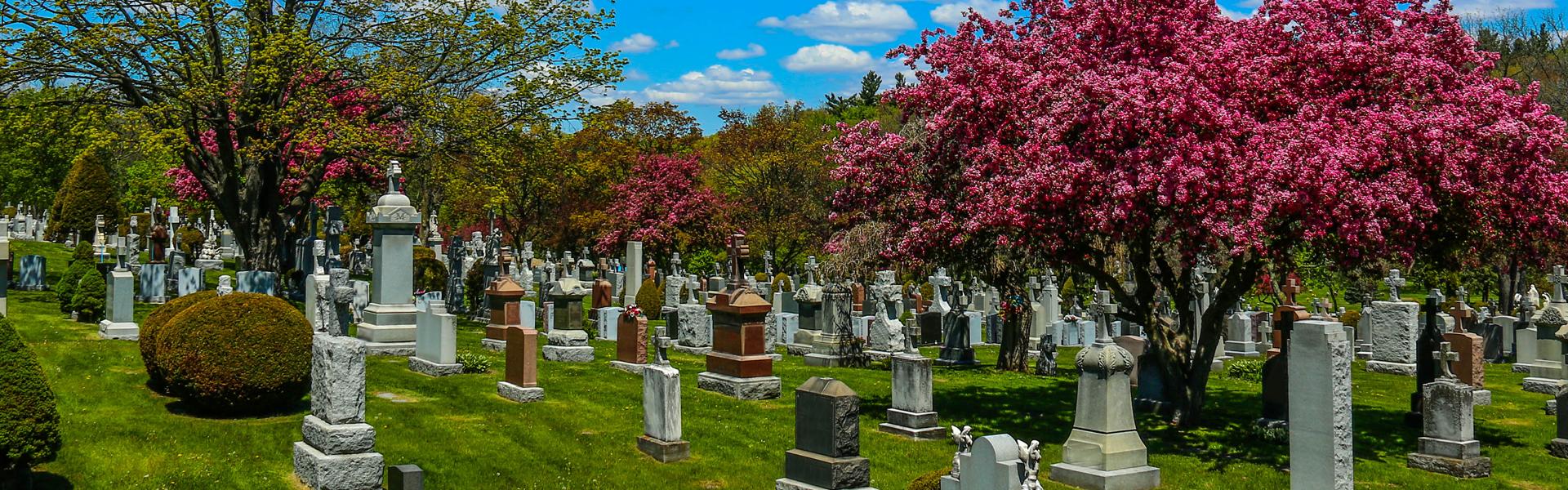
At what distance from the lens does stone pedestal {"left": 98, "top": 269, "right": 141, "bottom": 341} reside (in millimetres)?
16953

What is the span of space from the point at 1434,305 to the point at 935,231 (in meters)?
6.92

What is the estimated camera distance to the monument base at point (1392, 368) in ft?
70.8

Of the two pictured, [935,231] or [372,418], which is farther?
[935,231]

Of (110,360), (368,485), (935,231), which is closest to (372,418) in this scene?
(368,485)

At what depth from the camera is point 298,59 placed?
71.3 ft

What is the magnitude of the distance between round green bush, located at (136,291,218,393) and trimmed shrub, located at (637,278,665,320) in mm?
15473

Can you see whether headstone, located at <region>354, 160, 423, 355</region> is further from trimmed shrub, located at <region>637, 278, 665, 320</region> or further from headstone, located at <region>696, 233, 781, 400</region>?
trimmed shrub, located at <region>637, 278, 665, 320</region>

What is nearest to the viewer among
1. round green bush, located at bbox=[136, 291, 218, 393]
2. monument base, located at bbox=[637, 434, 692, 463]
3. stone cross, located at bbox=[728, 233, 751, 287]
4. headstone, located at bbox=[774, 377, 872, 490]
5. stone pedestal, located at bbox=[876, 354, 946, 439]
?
headstone, located at bbox=[774, 377, 872, 490]

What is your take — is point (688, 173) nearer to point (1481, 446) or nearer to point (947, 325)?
point (947, 325)

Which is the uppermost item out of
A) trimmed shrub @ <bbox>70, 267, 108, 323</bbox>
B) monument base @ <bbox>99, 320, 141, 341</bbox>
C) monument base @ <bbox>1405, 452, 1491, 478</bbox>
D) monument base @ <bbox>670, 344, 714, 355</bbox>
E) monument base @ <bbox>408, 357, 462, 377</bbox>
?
trimmed shrub @ <bbox>70, 267, 108, 323</bbox>

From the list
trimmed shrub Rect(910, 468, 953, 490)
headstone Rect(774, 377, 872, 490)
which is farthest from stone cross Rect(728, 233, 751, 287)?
trimmed shrub Rect(910, 468, 953, 490)

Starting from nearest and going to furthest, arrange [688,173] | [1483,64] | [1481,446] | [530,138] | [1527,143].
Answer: [1527,143] → [1483,64] → [1481,446] → [530,138] → [688,173]

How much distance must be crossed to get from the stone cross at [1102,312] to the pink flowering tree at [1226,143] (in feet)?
7.80

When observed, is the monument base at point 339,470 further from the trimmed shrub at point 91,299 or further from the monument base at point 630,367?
the trimmed shrub at point 91,299
